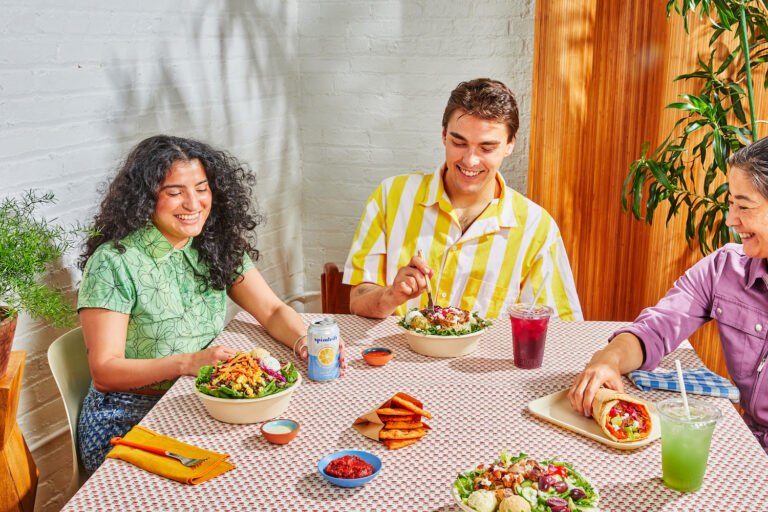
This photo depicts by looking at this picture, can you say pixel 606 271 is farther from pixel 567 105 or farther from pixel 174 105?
pixel 174 105

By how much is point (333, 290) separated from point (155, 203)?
1154 mm

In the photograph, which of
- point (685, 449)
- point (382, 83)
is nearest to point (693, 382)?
point (685, 449)

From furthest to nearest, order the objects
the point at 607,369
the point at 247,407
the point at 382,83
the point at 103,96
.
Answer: the point at 382,83 < the point at 103,96 < the point at 607,369 < the point at 247,407

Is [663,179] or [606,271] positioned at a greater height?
[663,179]

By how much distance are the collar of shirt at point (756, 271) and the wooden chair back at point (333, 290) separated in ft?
5.18

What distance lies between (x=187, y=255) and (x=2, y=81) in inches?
25.6

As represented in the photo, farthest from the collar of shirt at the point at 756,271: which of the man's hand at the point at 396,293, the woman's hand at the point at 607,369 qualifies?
the man's hand at the point at 396,293

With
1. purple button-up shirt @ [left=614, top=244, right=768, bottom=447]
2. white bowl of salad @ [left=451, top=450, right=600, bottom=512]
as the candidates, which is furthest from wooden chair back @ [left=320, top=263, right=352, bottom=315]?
white bowl of salad @ [left=451, top=450, right=600, bottom=512]

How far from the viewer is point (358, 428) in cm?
147

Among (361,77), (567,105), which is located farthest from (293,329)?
(361,77)

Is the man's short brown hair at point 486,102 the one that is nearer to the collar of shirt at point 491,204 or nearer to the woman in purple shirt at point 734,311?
the collar of shirt at point 491,204

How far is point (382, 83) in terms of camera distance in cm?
339

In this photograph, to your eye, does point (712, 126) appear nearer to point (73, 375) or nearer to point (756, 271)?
point (756, 271)

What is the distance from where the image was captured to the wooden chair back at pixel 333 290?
302 centimetres
